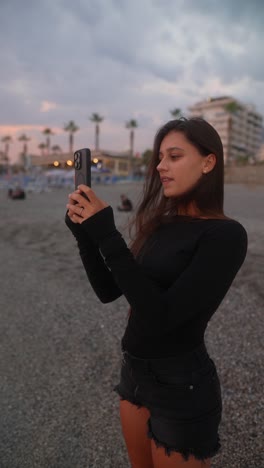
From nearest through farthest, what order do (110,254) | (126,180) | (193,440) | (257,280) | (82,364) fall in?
(110,254) → (193,440) → (82,364) → (257,280) → (126,180)

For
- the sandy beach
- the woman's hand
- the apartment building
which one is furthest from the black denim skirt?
the apartment building

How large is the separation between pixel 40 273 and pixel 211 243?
8665mm

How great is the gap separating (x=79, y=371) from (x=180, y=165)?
12.6ft

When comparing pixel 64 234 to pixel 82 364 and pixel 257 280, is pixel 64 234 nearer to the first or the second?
pixel 257 280

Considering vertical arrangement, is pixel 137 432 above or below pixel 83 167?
below

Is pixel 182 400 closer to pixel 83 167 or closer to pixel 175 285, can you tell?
pixel 175 285

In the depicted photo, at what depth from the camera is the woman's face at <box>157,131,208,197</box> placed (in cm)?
158

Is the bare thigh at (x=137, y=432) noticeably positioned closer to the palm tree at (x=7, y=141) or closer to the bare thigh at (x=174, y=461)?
the bare thigh at (x=174, y=461)

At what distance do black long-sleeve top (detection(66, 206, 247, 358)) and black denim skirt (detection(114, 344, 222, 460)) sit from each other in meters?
0.07

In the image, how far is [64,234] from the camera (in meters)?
14.4

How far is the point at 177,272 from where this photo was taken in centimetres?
152

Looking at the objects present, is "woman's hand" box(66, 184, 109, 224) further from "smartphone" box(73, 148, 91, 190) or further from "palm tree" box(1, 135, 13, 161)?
"palm tree" box(1, 135, 13, 161)

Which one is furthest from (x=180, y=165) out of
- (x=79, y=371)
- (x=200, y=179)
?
(x=79, y=371)

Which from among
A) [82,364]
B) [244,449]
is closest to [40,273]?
[82,364]
